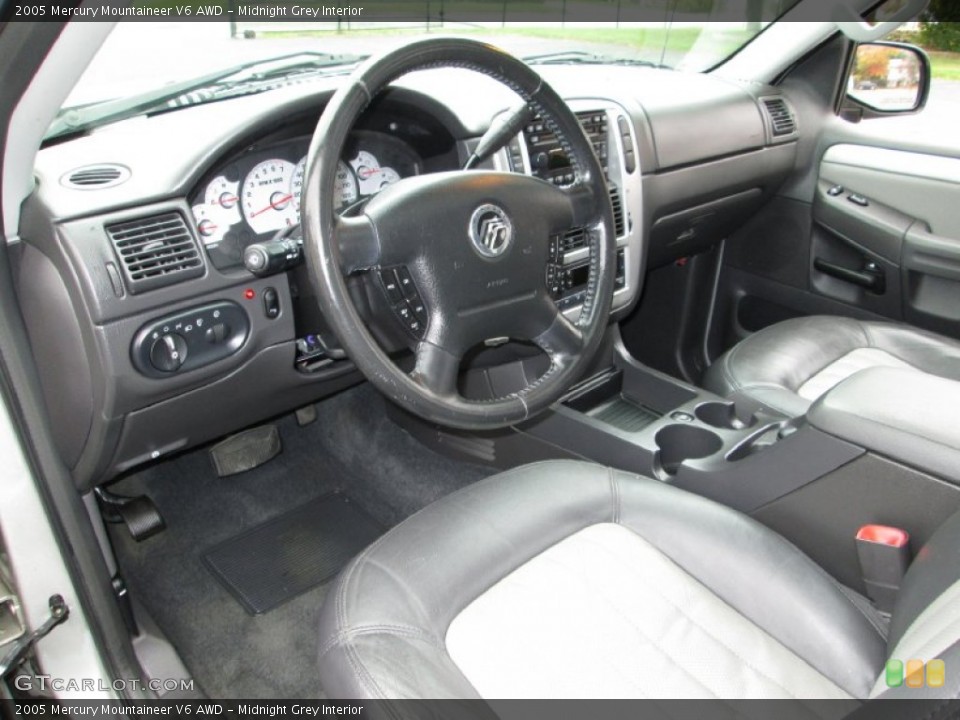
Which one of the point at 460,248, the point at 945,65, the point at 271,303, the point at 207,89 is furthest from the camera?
the point at 945,65

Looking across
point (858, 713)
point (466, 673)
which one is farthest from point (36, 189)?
point (858, 713)

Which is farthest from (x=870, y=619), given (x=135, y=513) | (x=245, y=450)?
(x=245, y=450)

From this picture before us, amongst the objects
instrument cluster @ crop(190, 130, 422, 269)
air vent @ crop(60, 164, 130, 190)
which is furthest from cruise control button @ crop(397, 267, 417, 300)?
air vent @ crop(60, 164, 130, 190)

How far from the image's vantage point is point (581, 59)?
7.59 feet

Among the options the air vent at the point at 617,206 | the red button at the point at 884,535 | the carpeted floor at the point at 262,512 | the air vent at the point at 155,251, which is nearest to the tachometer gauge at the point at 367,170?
the air vent at the point at 155,251

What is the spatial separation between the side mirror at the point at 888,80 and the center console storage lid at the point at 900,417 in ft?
4.71

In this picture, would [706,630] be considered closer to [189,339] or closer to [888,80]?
[189,339]

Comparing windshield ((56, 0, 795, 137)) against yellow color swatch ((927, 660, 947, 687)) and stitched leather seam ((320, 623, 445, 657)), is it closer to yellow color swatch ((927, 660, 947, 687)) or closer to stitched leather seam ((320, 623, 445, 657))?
stitched leather seam ((320, 623, 445, 657))

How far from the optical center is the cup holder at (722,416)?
185 cm

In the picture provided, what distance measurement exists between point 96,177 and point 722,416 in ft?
4.39

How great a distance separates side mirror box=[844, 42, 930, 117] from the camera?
96.8 inches

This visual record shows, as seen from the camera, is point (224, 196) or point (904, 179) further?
point (904, 179)

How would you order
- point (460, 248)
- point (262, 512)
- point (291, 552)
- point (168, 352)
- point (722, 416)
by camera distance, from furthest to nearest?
point (262, 512) < point (291, 552) < point (722, 416) < point (168, 352) < point (460, 248)

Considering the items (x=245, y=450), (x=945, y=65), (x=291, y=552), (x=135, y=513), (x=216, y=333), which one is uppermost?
(x=945, y=65)
